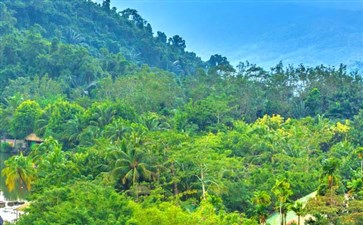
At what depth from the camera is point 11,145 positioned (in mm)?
55781

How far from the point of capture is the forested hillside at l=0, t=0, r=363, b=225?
89.4ft

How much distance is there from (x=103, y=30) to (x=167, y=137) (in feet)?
250

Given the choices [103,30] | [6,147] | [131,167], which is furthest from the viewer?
[103,30]

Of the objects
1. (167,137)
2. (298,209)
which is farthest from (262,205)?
(167,137)

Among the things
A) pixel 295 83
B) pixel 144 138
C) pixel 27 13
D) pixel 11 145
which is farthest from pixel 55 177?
pixel 27 13

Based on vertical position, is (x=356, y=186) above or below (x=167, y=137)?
below

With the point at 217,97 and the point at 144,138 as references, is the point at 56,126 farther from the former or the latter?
the point at 144,138

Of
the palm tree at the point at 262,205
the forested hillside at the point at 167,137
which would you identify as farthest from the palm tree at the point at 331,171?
the palm tree at the point at 262,205

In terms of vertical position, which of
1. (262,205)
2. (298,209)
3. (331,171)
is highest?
(331,171)

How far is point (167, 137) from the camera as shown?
35750 mm

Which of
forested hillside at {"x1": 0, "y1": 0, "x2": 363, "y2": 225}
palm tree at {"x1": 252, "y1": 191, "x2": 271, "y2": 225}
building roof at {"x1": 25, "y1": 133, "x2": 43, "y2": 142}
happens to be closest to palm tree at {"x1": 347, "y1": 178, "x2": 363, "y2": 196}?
forested hillside at {"x1": 0, "y1": 0, "x2": 363, "y2": 225}

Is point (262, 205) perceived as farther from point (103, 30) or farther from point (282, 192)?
point (103, 30)

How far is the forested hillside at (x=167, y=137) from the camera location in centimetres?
2723

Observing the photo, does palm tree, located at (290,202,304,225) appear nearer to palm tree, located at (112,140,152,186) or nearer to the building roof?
palm tree, located at (112,140,152,186)
